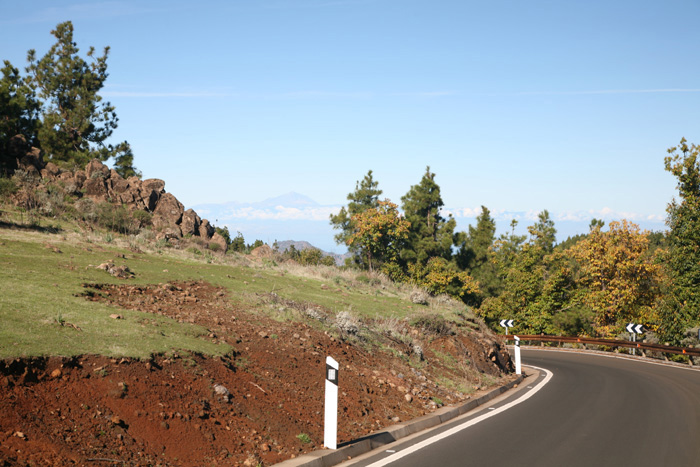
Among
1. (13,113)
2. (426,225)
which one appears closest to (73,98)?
(13,113)

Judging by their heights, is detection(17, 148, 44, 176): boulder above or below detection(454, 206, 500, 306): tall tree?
above

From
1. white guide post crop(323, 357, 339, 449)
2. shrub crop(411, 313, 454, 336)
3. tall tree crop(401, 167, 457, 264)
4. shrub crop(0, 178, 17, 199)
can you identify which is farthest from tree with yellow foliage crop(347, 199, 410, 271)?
white guide post crop(323, 357, 339, 449)

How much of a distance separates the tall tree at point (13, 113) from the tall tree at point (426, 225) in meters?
40.2

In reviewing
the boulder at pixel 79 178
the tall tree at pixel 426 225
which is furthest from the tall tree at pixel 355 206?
the boulder at pixel 79 178

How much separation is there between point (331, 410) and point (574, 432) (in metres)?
4.93

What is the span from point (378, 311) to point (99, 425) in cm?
1471

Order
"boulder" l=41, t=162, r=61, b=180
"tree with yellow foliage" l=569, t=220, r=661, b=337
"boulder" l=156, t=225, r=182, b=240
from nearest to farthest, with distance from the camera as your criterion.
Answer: "boulder" l=156, t=225, r=182, b=240 → "boulder" l=41, t=162, r=61, b=180 → "tree with yellow foliage" l=569, t=220, r=661, b=337

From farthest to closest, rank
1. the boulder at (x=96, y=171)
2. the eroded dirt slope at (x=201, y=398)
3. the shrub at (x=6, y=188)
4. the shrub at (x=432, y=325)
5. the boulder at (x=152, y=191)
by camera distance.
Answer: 1. the boulder at (x=152, y=191)
2. the boulder at (x=96, y=171)
3. the shrub at (x=6, y=188)
4. the shrub at (x=432, y=325)
5. the eroded dirt slope at (x=201, y=398)

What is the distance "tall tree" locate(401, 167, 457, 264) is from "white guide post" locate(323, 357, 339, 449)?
59.2 meters

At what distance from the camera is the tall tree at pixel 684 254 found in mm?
38094

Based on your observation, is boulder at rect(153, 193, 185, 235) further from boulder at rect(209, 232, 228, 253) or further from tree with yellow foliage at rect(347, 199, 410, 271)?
tree with yellow foliage at rect(347, 199, 410, 271)

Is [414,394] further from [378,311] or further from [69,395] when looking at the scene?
[378,311]

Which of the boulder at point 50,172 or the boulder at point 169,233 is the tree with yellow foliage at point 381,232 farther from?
the boulder at point 50,172

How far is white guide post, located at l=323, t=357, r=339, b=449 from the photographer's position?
772 cm
